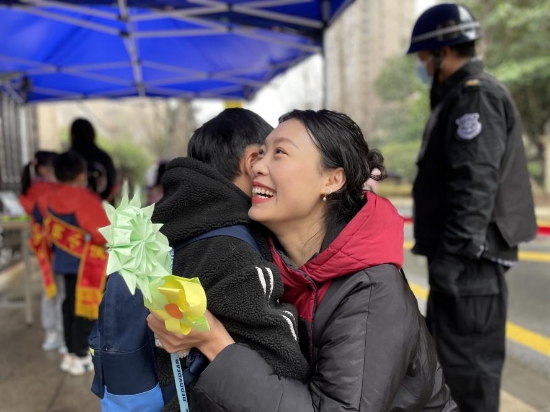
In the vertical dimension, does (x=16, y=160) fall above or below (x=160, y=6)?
below

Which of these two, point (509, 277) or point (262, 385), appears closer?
point (262, 385)

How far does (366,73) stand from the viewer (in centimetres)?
4916

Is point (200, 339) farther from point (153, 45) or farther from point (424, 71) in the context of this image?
point (153, 45)

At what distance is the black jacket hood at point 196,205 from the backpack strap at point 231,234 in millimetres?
10

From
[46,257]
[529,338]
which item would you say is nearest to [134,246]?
[46,257]

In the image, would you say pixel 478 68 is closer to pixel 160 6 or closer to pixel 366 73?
pixel 160 6

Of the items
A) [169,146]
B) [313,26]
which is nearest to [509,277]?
[313,26]

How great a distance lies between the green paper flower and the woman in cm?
14

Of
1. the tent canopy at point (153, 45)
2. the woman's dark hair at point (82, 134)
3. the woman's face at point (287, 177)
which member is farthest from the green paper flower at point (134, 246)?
the woman's dark hair at point (82, 134)

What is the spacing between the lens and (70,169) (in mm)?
3436

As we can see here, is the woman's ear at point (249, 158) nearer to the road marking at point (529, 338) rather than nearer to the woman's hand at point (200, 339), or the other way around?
the woman's hand at point (200, 339)

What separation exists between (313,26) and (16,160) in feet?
20.7

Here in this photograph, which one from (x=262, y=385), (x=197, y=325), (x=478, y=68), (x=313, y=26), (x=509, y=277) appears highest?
(x=313, y=26)

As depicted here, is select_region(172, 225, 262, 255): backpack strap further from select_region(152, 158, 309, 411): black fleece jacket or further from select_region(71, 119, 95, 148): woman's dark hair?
select_region(71, 119, 95, 148): woman's dark hair
